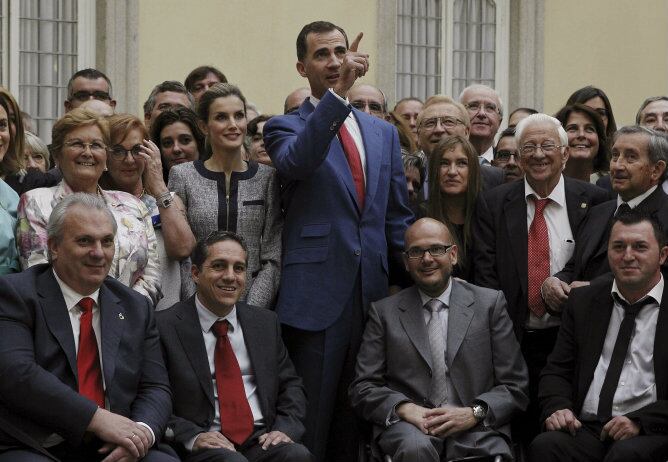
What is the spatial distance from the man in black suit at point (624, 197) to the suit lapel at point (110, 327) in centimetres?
224

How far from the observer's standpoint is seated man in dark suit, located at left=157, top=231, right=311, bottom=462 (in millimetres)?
6465

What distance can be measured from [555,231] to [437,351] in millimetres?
953

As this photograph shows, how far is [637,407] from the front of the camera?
6.71 metres

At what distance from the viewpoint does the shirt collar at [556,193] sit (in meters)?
7.38

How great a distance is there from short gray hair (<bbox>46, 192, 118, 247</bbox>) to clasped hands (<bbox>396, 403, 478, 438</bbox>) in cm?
170

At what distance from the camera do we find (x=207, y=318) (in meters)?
6.66

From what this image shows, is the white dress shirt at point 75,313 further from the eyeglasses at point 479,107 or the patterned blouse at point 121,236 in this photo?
the eyeglasses at point 479,107

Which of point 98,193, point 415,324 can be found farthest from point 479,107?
point 98,193

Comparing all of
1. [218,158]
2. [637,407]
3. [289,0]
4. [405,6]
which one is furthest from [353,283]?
[405,6]

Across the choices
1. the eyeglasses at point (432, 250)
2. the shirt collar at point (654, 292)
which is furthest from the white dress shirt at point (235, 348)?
the shirt collar at point (654, 292)

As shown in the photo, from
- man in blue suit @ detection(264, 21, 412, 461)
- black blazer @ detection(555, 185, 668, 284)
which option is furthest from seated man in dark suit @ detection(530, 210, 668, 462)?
man in blue suit @ detection(264, 21, 412, 461)

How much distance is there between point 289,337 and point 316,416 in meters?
0.41

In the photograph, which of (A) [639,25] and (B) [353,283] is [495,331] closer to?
(B) [353,283]

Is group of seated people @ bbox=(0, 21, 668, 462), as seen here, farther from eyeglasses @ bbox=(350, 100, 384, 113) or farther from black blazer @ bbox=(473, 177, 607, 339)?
eyeglasses @ bbox=(350, 100, 384, 113)
